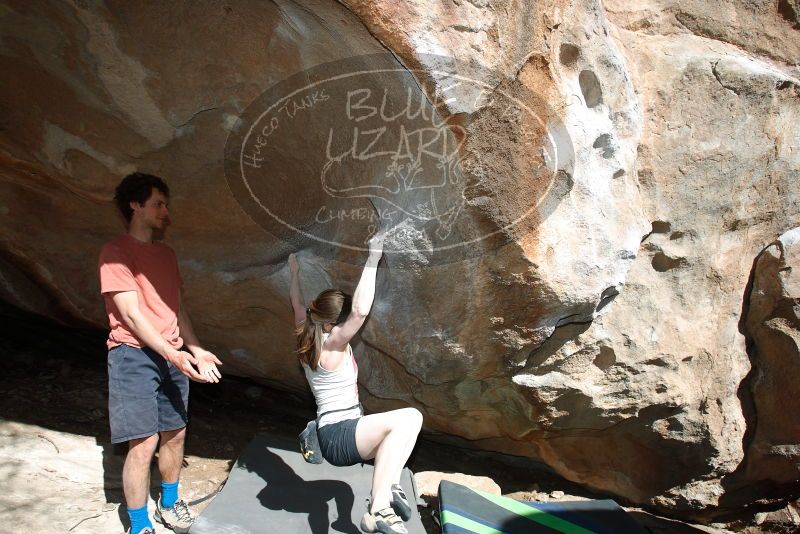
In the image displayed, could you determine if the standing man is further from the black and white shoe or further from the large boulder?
the large boulder

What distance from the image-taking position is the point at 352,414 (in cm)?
239

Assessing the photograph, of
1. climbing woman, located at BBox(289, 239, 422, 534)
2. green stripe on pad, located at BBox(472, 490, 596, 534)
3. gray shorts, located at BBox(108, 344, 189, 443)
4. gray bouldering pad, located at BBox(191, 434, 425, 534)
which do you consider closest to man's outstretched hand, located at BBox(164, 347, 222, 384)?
→ gray shorts, located at BBox(108, 344, 189, 443)

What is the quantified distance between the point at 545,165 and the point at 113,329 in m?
1.67

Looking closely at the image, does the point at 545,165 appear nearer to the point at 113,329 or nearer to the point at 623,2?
the point at 623,2

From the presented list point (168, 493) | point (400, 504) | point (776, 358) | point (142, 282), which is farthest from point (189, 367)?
point (776, 358)

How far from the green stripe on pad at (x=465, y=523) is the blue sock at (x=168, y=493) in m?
1.11

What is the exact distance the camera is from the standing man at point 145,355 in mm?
2285

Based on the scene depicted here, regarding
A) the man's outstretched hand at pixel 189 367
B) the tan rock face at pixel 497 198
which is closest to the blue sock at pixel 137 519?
the man's outstretched hand at pixel 189 367

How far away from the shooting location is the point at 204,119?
2.66 m

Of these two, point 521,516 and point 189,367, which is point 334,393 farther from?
point 521,516

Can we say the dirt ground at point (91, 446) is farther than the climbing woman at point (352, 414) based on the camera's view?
Yes

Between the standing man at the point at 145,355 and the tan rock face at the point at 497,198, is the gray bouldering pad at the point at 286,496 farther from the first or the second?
the tan rock face at the point at 497,198

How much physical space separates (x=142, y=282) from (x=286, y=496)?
1.11 metres

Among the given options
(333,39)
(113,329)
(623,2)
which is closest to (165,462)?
(113,329)
